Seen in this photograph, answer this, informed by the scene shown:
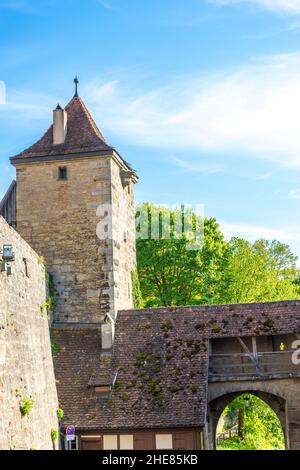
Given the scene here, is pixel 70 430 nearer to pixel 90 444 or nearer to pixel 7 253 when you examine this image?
pixel 90 444

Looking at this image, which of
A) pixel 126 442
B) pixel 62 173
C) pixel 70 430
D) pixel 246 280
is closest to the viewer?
pixel 70 430

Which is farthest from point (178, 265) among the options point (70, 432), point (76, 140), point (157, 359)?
point (70, 432)

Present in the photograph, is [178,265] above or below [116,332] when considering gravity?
above

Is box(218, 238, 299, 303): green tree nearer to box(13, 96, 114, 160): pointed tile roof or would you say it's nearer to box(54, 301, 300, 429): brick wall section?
box(54, 301, 300, 429): brick wall section

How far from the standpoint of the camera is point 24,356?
17719 mm

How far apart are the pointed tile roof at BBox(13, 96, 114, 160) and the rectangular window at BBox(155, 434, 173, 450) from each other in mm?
9493

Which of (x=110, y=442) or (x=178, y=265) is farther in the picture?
(x=178, y=265)

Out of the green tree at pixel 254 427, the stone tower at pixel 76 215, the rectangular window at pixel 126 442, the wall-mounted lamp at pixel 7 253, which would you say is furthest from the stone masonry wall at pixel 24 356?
the green tree at pixel 254 427

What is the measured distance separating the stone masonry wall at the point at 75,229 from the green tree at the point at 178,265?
8.55 meters

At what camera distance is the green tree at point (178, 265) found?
3256 cm

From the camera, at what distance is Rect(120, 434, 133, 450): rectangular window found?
65.5 feet

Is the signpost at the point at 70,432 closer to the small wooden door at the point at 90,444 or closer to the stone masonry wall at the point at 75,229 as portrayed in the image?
the small wooden door at the point at 90,444

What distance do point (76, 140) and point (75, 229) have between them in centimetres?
315

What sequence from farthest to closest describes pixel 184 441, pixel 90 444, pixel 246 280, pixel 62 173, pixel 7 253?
1. pixel 246 280
2. pixel 62 173
3. pixel 90 444
4. pixel 184 441
5. pixel 7 253
